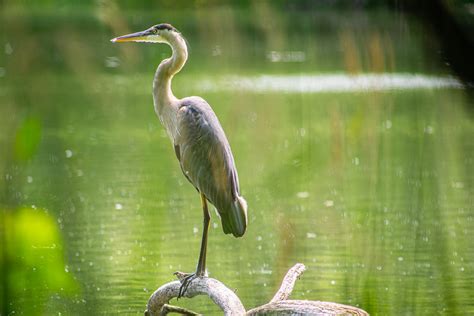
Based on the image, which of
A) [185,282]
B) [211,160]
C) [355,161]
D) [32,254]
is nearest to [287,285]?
[185,282]

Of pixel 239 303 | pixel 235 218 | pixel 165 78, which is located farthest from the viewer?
pixel 165 78

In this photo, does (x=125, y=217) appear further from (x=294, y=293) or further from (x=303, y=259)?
(x=294, y=293)

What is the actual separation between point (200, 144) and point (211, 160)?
0.27ft

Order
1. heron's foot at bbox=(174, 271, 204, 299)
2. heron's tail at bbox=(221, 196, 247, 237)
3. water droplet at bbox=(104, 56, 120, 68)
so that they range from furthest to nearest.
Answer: heron's tail at bbox=(221, 196, 247, 237) < water droplet at bbox=(104, 56, 120, 68) < heron's foot at bbox=(174, 271, 204, 299)

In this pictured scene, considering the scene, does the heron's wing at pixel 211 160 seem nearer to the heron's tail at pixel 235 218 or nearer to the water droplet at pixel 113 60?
the heron's tail at pixel 235 218

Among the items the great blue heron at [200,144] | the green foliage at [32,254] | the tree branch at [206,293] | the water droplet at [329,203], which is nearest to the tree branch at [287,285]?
the tree branch at [206,293]

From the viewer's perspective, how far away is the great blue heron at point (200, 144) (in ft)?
12.1

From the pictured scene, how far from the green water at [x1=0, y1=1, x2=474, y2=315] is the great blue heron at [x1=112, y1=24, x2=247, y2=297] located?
20cm

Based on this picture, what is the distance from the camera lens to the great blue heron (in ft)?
12.1

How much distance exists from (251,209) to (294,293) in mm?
2824

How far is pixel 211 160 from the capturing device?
3.76m

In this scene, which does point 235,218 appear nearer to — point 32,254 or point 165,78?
point 165,78

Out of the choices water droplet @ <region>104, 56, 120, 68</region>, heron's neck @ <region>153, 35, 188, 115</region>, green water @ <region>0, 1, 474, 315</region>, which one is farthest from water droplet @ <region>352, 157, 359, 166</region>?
heron's neck @ <region>153, 35, 188, 115</region>

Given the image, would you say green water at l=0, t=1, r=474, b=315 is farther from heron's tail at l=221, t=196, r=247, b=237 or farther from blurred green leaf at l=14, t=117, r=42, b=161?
heron's tail at l=221, t=196, r=247, b=237
